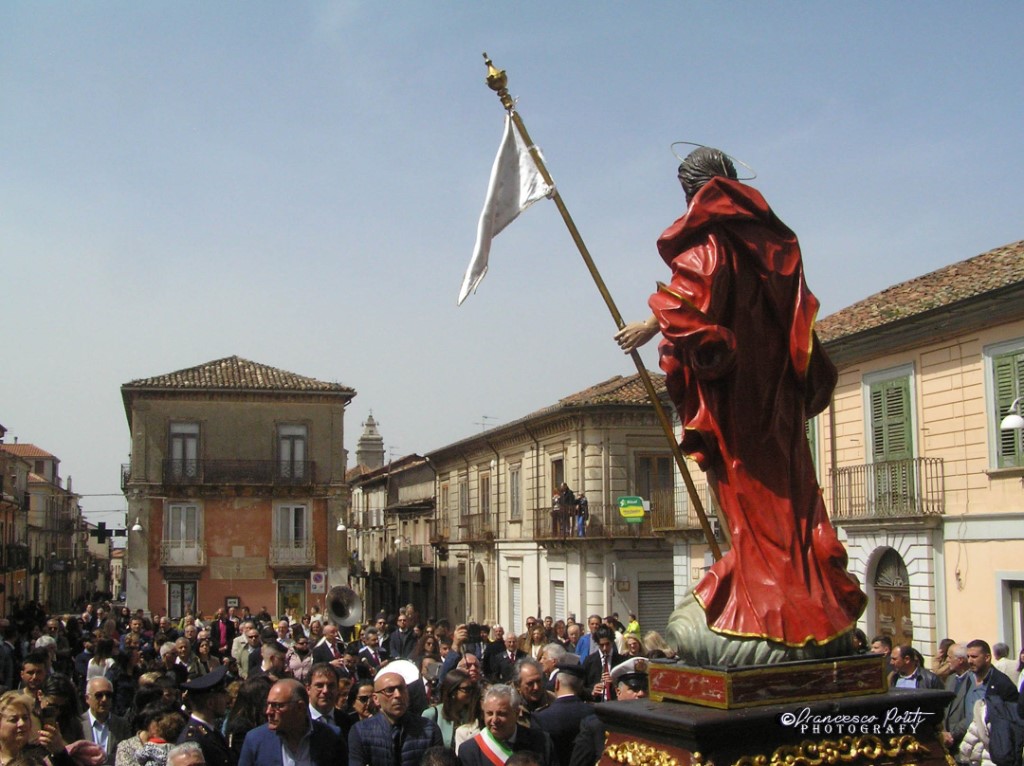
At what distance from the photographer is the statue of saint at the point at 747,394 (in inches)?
195

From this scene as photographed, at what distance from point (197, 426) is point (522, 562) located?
1219cm

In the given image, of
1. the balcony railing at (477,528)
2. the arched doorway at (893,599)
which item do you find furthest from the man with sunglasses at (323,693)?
the balcony railing at (477,528)

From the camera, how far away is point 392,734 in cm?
602

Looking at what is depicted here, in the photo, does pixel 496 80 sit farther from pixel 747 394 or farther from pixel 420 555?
pixel 420 555

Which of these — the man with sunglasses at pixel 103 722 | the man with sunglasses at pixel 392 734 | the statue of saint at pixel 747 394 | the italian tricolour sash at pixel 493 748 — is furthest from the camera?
the man with sunglasses at pixel 103 722

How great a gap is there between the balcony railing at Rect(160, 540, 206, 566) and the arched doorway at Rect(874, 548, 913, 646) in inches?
999

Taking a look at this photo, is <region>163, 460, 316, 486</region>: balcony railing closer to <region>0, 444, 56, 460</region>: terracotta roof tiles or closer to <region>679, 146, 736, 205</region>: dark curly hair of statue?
<region>679, 146, 736, 205</region>: dark curly hair of statue

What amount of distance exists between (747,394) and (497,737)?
6.57 ft

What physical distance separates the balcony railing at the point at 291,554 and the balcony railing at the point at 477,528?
5213 mm

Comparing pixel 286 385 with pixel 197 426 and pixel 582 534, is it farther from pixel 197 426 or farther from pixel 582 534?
pixel 582 534

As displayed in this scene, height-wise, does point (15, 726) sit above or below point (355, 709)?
above

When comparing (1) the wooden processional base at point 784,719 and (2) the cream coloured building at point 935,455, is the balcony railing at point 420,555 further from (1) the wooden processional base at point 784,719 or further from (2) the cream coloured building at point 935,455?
(1) the wooden processional base at point 784,719

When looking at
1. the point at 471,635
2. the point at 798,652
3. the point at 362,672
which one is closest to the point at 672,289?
the point at 798,652

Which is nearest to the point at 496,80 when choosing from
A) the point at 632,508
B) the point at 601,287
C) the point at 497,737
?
the point at 601,287
